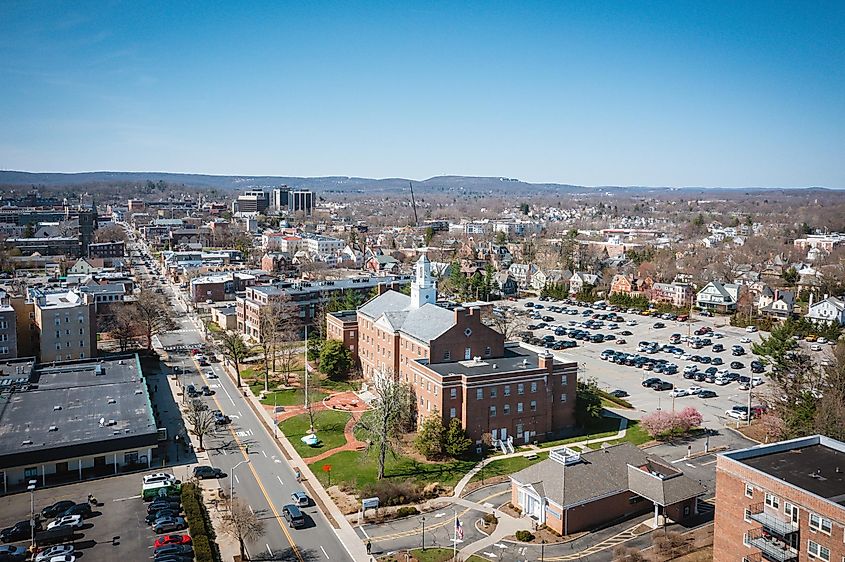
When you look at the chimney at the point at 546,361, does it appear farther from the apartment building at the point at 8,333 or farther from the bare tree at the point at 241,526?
the apartment building at the point at 8,333

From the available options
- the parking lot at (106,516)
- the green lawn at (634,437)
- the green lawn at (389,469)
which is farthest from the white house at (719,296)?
the parking lot at (106,516)

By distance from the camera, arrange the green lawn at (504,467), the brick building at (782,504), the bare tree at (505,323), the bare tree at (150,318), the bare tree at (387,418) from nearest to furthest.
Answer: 1. the brick building at (782,504)
2. the bare tree at (387,418)
3. the green lawn at (504,467)
4. the bare tree at (150,318)
5. the bare tree at (505,323)

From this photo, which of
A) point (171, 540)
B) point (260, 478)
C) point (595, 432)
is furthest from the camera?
point (595, 432)

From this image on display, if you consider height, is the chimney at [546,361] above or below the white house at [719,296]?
above

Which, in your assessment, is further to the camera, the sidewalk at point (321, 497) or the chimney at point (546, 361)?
the chimney at point (546, 361)

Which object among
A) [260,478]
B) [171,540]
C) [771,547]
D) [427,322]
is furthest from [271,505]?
[771,547]

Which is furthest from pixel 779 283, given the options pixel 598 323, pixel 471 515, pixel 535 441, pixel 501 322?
pixel 471 515

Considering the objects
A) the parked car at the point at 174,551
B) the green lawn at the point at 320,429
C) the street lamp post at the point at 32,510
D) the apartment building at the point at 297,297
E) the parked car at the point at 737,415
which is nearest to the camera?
the parked car at the point at 174,551

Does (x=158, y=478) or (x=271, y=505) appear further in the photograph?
(x=158, y=478)

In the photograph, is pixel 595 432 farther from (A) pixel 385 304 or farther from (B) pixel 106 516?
(B) pixel 106 516
